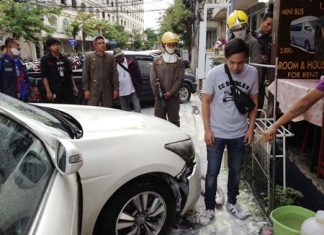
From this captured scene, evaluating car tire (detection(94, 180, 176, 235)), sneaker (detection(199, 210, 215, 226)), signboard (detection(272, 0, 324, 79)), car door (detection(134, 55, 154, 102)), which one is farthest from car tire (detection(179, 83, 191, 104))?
car tire (detection(94, 180, 176, 235))

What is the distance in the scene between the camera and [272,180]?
2955 mm

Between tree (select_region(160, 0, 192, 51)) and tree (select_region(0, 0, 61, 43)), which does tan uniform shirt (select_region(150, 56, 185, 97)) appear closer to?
tree (select_region(0, 0, 61, 43))

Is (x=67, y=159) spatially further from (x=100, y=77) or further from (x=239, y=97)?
(x=100, y=77)

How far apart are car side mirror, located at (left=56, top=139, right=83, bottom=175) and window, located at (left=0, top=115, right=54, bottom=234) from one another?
77mm

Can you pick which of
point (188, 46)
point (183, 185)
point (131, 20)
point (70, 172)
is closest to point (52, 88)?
point (183, 185)

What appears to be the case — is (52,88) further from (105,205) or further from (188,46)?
(188,46)

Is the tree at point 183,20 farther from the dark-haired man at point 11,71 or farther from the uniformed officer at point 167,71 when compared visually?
the uniformed officer at point 167,71

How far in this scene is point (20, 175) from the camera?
59.8 inches

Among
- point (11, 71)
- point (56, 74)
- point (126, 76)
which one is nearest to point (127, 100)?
point (126, 76)

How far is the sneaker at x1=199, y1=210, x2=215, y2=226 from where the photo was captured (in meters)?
3.11

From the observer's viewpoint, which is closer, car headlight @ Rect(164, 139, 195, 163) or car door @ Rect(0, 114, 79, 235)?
car door @ Rect(0, 114, 79, 235)

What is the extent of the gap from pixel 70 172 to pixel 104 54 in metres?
4.19

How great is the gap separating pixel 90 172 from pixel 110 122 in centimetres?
67

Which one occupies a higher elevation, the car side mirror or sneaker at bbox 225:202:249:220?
the car side mirror
